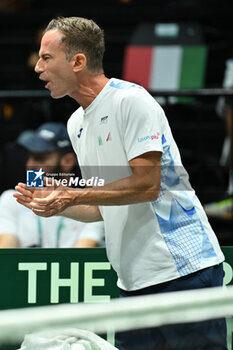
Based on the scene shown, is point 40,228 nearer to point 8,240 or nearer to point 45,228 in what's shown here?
point 45,228

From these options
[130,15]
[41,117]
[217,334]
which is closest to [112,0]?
[130,15]

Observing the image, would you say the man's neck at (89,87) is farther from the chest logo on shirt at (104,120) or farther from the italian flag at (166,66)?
the italian flag at (166,66)

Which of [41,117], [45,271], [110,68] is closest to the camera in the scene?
[45,271]

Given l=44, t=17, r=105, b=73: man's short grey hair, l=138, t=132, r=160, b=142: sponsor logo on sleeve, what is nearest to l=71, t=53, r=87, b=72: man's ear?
l=44, t=17, r=105, b=73: man's short grey hair

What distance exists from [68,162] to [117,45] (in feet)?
13.4

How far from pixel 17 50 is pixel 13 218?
14.0 feet

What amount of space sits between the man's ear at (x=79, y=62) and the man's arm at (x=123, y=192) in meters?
0.41

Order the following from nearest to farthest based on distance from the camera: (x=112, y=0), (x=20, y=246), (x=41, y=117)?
(x=20, y=246) → (x=41, y=117) → (x=112, y=0)

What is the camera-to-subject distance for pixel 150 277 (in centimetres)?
263

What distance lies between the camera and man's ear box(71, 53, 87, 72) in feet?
8.75

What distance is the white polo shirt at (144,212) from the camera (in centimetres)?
258

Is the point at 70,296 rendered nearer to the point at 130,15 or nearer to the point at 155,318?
the point at 155,318

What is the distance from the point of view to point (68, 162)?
3.56m

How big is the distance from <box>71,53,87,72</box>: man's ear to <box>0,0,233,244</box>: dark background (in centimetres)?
237
